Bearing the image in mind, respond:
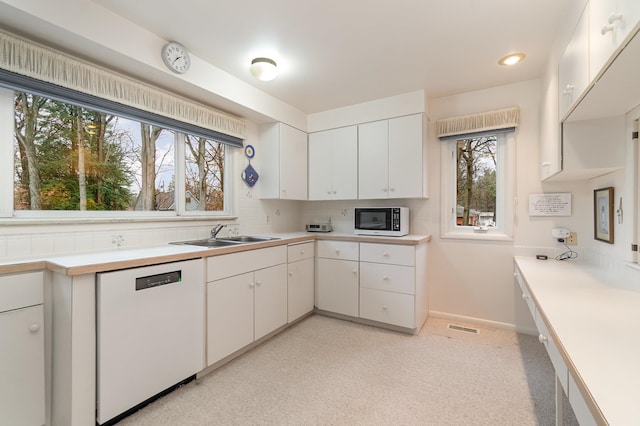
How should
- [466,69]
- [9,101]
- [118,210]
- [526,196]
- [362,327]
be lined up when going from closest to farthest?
[9,101] < [118,210] < [466,69] < [526,196] < [362,327]

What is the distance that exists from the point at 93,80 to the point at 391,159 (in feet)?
8.35

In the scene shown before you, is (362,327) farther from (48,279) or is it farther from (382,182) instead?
(48,279)

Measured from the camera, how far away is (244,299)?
91.4 inches

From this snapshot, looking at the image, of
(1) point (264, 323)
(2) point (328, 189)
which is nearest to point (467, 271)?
(2) point (328, 189)

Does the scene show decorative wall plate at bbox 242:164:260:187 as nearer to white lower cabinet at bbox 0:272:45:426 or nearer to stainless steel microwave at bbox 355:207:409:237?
stainless steel microwave at bbox 355:207:409:237

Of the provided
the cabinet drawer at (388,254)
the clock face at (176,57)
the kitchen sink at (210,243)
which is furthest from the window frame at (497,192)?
the clock face at (176,57)

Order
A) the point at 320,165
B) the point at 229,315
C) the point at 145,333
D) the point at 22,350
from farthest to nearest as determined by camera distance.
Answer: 1. the point at 320,165
2. the point at 229,315
3. the point at 145,333
4. the point at 22,350

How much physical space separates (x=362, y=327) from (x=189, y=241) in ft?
6.12

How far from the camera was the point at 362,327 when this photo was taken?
2910 mm

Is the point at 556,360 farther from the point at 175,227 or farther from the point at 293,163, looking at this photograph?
the point at 293,163

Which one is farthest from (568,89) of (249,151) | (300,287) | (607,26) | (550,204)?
(249,151)

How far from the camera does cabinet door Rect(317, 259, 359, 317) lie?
2.99 m

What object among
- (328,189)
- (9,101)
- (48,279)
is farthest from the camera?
(328,189)

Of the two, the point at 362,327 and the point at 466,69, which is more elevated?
the point at 466,69
